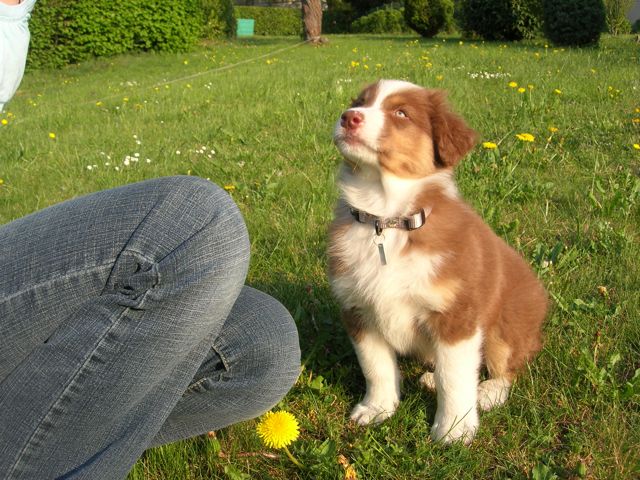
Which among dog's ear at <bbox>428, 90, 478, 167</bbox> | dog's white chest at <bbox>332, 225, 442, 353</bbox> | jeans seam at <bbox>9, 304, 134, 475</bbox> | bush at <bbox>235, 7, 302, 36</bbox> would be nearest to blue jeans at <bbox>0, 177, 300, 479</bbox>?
jeans seam at <bbox>9, 304, 134, 475</bbox>

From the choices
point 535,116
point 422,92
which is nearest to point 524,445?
point 422,92

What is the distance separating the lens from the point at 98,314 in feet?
5.34

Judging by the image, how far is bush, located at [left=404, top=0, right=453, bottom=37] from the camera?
28234mm

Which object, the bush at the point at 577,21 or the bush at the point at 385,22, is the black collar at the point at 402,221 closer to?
the bush at the point at 577,21

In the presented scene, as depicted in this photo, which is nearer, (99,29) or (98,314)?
(98,314)

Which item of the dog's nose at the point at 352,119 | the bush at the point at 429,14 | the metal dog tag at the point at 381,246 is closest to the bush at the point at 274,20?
the bush at the point at 429,14

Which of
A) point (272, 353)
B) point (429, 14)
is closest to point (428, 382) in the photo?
point (272, 353)

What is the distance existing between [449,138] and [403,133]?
6.9 inches

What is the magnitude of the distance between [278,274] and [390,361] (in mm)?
1107

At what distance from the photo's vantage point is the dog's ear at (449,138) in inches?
93.7

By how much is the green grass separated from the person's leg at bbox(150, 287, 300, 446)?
0.15 meters

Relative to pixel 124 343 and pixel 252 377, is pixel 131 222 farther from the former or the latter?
pixel 252 377

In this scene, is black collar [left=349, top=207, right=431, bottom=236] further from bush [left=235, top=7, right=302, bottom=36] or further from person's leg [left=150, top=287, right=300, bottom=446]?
bush [left=235, top=7, right=302, bottom=36]

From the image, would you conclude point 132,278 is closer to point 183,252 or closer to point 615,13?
point 183,252
